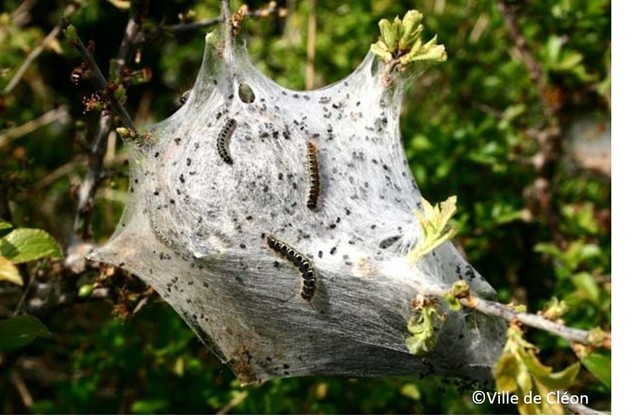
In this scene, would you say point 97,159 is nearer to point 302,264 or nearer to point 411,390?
point 302,264

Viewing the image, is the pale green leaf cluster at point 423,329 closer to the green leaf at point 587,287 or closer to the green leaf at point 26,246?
the green leaf at point 26,246

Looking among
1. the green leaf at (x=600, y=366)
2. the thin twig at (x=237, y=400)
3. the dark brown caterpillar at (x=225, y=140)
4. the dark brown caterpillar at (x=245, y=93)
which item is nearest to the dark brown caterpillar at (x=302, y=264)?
the dark brown caterpillar at (x=225, y=140)

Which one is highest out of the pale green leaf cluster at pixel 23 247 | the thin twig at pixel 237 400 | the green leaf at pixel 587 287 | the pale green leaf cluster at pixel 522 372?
the green leaf at pixel 587 287

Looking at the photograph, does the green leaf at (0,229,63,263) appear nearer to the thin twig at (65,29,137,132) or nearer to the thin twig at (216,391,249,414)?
the thin twig at (65,29,137,132)

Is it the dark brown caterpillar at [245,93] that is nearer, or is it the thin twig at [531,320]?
the thin twig at [531,320]

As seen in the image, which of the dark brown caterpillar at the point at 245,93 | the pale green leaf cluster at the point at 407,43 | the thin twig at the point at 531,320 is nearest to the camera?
the thin twig at the point at 531,320

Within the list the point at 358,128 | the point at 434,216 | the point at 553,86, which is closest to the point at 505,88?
the point at 553,86

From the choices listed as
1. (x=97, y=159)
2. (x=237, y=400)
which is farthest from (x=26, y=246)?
(x=237, y=400)
